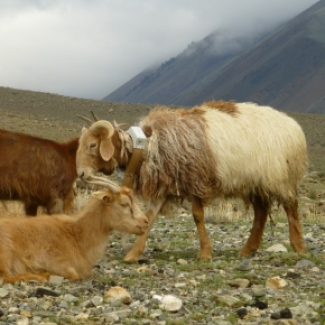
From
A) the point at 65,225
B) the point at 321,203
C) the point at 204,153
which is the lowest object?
the point at 321,203

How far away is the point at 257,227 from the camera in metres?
12.1

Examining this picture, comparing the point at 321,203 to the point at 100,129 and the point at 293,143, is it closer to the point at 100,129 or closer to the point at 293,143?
the point at 293,143

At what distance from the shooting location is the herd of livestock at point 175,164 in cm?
1129

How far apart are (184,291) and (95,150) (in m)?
3.67

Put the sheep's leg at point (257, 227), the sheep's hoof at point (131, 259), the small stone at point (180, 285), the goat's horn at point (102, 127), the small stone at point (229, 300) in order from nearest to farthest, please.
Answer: the small stone at point (229, 300) → the small stone at point (180, 285) → the sheep's hoof at point (131, 259) → the goat's horn at point (102, 127) → the sheep's leg at point (257, 227)

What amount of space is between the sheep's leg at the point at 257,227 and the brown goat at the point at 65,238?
221 centimetres

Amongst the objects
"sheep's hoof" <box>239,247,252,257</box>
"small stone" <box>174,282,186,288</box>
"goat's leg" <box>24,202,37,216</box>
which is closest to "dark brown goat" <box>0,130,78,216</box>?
"goat's leg" <box>24,202,37,216</box>

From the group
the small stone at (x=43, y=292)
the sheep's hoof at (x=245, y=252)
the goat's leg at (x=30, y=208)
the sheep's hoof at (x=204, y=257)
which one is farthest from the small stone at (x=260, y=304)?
the goat's leg at (x=30, y=208)

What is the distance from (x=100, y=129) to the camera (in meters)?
11.6

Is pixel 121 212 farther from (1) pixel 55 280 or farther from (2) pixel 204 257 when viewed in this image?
(2) pixel 204 257


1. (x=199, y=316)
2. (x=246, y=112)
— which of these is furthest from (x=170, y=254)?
(x=199, y=316)

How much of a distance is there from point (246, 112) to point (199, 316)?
5.17m

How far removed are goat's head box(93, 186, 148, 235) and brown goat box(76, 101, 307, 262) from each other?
Result: 0.96 meters

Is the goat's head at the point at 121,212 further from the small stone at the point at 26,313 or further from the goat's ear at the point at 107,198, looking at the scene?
the small stone at the point at 26,313
